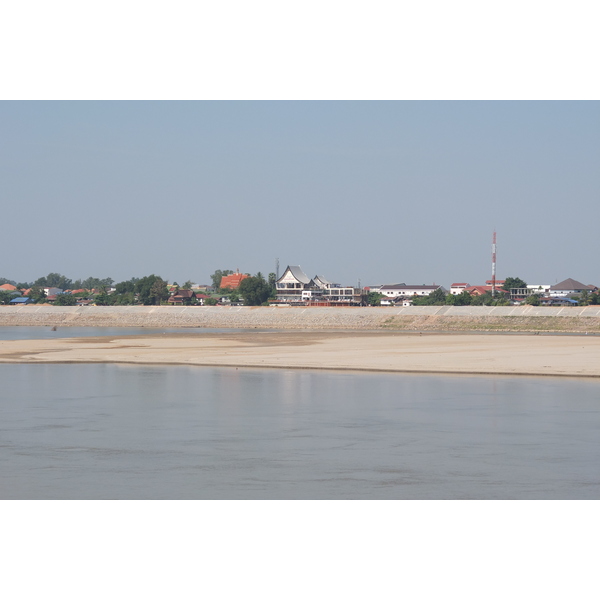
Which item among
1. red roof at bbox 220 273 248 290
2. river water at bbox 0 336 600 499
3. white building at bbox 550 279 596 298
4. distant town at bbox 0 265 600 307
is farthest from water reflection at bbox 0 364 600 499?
red roof at bbox 220 273 248 290

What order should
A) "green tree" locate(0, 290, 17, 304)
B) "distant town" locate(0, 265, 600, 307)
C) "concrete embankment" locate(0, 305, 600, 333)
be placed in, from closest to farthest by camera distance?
"concrete embankment" locate(0, 305, 600, 333) < "distant town" locate(0, 265, 600, 307) < "green tree" locate(0, 290, 17, 304)

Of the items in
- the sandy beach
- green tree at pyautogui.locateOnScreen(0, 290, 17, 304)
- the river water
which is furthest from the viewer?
green tree at pyautogui.locateOnScreen(0, 290, 17, 304)

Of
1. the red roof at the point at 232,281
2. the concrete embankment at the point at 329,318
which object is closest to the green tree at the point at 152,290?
the concrete embankment at the point at 329,318

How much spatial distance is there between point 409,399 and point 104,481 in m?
13.0

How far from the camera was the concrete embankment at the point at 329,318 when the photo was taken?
3095 inches

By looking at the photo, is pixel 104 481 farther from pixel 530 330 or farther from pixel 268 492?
pixel 530 330

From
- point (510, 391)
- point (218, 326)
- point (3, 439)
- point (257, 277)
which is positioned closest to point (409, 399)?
point (510, 391)

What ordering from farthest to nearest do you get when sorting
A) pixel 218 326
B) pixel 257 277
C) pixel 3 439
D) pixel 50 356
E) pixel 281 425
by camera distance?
pixel 257 277, pixel 218 326, pixel 50 356, pixel 281 425, pixel 3 439

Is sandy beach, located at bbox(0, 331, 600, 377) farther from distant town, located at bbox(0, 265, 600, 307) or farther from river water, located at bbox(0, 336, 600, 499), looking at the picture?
distant town, located at bbox(0, 265, 600, 307)

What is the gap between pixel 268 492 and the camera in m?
13.5

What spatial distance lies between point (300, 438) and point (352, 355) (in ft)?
73.5

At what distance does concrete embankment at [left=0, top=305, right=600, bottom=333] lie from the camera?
7862cm

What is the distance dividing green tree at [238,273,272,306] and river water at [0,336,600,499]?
103 metres

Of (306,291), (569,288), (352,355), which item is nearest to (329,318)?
(352,355)
